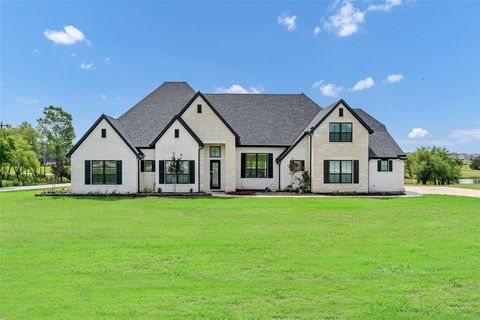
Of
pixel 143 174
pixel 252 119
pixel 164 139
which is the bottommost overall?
pixel 143 174

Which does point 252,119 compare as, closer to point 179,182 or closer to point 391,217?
point 179,182

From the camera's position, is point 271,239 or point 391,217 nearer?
point 271,239

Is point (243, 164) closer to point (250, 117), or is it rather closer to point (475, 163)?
point (250, 117)

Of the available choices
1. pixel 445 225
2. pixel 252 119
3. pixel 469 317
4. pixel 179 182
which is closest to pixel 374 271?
pixel 469 317

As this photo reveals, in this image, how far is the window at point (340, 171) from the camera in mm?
27625

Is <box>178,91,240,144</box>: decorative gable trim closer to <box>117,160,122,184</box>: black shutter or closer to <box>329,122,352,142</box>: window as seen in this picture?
<box>117,160,122,184</box>: black shutter

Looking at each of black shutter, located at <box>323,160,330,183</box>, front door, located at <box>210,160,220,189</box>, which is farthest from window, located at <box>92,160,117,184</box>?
black shutter, located at <box>323,160,330,183</box>

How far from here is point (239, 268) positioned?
7828 mm

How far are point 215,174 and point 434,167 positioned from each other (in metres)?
37.1

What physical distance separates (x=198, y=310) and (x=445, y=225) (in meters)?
11.5

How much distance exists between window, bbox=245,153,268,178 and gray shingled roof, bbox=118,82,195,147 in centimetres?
766

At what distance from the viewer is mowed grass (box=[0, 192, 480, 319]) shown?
5.79m

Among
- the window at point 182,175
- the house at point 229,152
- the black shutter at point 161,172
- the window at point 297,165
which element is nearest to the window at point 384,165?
the house at point 229,152

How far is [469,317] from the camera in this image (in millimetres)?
5512
